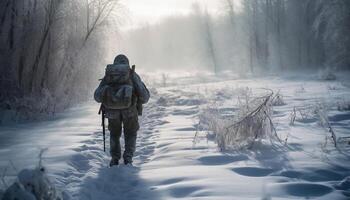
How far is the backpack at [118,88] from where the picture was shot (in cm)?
568

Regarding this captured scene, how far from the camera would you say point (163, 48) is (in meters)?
90.2

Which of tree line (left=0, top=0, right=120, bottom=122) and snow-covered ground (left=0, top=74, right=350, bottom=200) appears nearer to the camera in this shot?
snow-covered ground (left=0, top=74, right=350, bottom=200)

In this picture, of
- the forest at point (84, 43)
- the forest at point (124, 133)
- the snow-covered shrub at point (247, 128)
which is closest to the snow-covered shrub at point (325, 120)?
the forest at point (124, 133)

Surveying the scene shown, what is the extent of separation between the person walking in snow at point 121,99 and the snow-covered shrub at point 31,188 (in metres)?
2.52

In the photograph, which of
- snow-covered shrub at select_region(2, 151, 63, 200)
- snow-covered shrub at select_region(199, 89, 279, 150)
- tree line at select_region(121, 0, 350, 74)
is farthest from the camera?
tree line at select_region(121, 0, 350, 74)

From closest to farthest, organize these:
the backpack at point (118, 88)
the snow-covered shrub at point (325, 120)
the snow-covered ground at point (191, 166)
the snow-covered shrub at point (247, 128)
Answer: the snow-covered ground at point (191, 166)
the backpack at point (118, 88)
the snow-covered shrub at point (325, 120)
the snow-covered shrub at point (247, 128)

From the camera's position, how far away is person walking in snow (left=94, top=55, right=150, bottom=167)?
225 inches

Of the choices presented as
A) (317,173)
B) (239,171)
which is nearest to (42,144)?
(239,171)

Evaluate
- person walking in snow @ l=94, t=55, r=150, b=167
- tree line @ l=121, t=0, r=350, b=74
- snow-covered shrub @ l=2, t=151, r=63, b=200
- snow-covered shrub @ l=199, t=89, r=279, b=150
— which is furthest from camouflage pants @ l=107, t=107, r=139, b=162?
tree line @ l=121, t=0, r=350, b=74

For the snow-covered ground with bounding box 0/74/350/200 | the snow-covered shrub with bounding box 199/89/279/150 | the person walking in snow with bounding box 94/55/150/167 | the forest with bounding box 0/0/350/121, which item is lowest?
the snow-covered ground with bounding box 0/74/350/200

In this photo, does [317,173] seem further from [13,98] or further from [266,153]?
[13,98]

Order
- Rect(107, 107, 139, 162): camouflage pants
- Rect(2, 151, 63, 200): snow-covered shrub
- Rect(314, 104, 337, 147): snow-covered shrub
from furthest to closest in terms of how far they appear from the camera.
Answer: Rect(314, 104, 337, 147): snow-covered shrub < Rect(107, 107, 139, 162): camouflage pants < Rect(2, 151, 63, 200): snow-covered shrub

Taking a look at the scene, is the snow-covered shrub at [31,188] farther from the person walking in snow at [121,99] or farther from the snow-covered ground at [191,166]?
the person walking in snow at [121,99]

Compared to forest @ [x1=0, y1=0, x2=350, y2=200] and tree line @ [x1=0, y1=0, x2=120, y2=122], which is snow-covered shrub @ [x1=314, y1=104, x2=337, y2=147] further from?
tree line @ [x1=0, y1=0, x2=120, y2=122]
